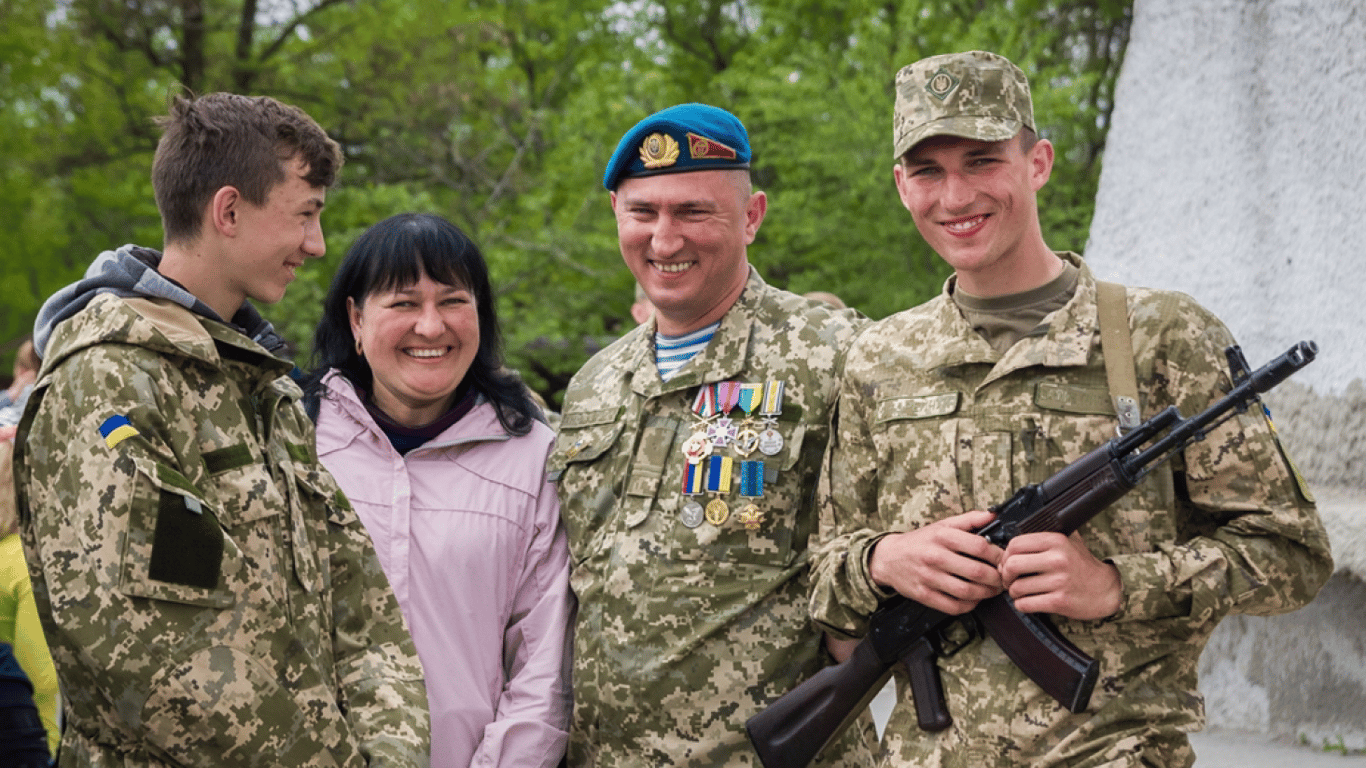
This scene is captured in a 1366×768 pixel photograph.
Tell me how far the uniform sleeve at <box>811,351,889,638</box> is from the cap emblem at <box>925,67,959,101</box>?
690 millimetres

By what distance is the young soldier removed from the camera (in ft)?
7.58

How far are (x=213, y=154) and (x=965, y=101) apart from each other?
5.32 ft

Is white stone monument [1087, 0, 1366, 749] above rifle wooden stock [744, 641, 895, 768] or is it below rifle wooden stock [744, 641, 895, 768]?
above

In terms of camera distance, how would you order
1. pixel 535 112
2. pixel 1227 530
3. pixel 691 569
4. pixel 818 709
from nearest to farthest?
pixel 1227 530 < pixel 818 709 < pixel 691 569 < pixel 535 112

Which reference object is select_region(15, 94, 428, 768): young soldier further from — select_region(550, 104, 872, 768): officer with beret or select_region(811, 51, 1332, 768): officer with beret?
select_region(811, 51, 1332, 768): officer with beret

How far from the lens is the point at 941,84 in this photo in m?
2.80

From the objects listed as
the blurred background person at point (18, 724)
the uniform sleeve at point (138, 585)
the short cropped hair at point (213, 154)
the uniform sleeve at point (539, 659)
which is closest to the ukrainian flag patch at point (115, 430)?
the uniform sleeve at point (138, 585)

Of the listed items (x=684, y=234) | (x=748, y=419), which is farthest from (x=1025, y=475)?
(x=684, y=234)

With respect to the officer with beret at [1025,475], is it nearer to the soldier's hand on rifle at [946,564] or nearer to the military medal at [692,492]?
the soldier's hand on rifle at [946,564]

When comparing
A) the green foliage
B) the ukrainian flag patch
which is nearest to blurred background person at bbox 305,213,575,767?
the ukrainian flag patch

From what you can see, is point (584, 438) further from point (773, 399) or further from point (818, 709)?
point (818, 709)

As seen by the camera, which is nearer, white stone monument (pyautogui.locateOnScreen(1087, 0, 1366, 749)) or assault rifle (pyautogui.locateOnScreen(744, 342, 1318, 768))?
assault rifle (pyautogui.locateOnScreen(744, 342, 1318, 768))

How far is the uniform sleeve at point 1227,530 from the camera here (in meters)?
2.48

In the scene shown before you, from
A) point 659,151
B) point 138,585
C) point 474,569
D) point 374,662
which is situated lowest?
point 374,662
